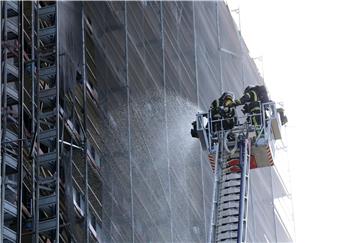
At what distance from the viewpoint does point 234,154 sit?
1525 cm

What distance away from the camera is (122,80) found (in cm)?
1905

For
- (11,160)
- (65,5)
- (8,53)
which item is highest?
(65,5)

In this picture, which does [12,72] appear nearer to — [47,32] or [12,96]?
[12,96]

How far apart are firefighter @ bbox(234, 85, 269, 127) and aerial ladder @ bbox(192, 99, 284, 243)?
0.02 meters

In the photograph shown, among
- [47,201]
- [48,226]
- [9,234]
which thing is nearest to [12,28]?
A: [47,201]

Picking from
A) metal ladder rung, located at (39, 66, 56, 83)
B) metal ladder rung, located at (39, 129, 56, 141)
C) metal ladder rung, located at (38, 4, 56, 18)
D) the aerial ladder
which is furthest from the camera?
metal ladder rung, located at (38, 4, 56, 18)

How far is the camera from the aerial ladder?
577 inches

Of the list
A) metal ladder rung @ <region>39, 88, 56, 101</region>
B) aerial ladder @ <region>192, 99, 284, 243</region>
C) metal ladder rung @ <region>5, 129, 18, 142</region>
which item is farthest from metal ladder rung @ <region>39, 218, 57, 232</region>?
aerial ladder @ <region>192, 99, 284, 243</region>

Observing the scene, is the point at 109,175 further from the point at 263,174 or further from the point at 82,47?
the point at 263,174

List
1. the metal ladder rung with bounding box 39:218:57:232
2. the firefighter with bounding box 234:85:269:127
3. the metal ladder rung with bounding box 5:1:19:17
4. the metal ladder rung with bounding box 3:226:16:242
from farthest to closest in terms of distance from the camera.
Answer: the metal ladder rung with bounding box 5:1:19:17, the metal ladder rung with bounding box 39:218:57:232, the firefighter with bounding box 234:85:269:127, the metal ladder rung with bounding box 3:226:16:242

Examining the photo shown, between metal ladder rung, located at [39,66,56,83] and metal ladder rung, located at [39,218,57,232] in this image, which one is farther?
metal ladder rung, located at [39,66,56,83]

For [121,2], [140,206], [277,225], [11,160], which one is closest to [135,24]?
[121,2]

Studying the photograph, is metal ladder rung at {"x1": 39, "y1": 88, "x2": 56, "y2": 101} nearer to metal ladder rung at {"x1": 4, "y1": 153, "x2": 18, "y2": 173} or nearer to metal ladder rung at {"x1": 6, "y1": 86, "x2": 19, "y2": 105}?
metal ladder rung at {"x1": 6, "y1": 86, "x2": 19, "y2": 105}

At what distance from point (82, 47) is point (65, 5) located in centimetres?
65
